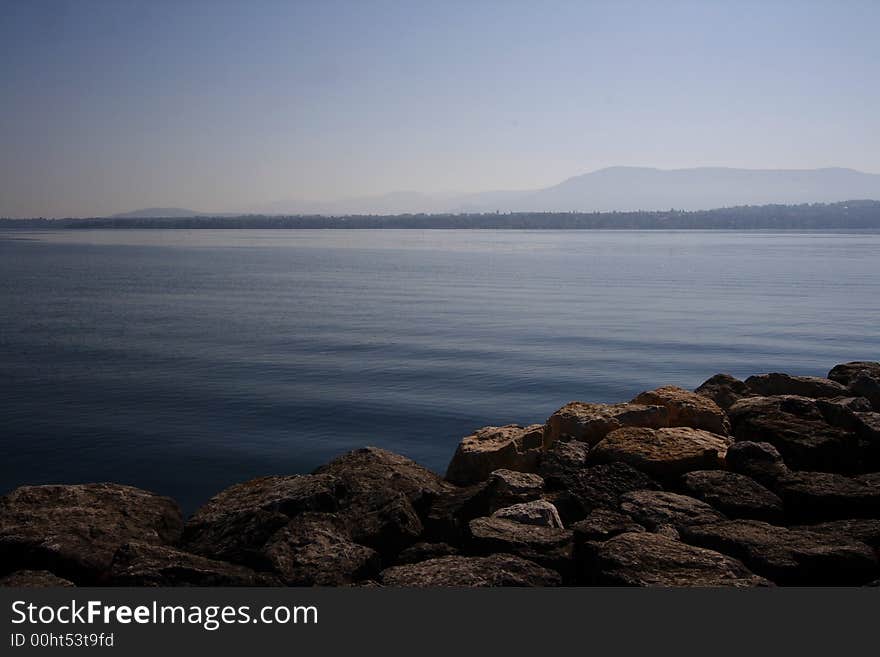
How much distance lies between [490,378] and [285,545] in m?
10.3

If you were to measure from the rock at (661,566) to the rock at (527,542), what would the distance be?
241 mm

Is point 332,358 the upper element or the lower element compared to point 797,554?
lower

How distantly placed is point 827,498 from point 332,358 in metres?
12.7

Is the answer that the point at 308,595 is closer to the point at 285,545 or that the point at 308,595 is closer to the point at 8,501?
the point at 285,545

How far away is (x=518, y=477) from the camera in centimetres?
701

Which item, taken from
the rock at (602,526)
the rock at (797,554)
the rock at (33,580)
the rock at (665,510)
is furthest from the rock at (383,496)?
the rock at (797,554)

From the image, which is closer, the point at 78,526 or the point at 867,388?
the point at 78,526

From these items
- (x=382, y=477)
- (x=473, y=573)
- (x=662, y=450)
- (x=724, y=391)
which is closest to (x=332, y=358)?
(x=724, y=391)

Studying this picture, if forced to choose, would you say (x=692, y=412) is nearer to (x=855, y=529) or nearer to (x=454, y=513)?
(x=855, y=529)

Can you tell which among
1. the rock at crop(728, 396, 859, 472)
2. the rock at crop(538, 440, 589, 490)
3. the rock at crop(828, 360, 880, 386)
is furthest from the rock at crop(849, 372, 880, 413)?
the rock at crop(538, 440, 589, 490)

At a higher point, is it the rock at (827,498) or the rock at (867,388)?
the rock at (867,388)

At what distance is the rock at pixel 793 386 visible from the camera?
32.1 feet

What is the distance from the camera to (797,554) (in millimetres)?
5430

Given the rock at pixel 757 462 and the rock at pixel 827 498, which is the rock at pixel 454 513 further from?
the rock at pixel 827 498
